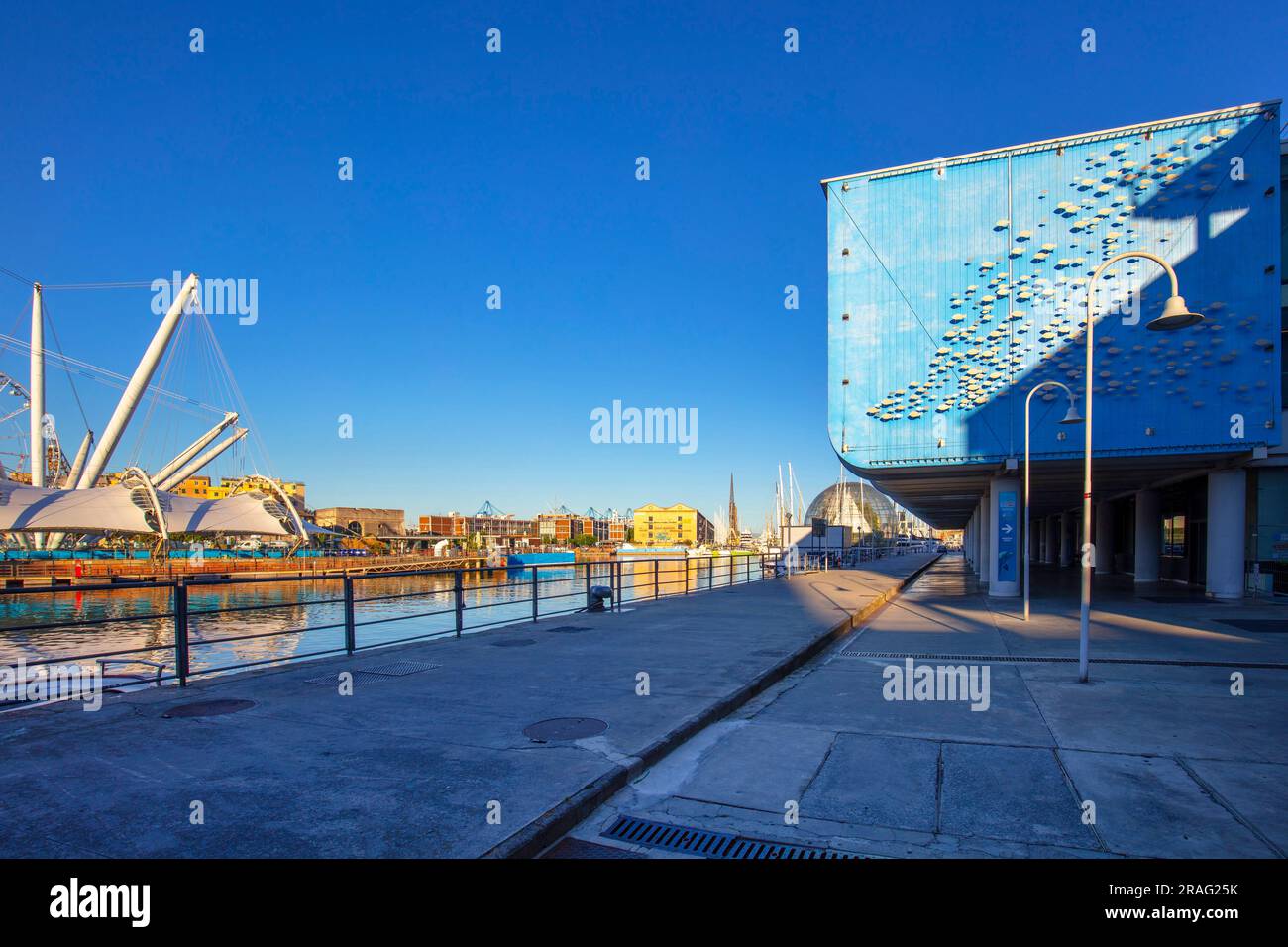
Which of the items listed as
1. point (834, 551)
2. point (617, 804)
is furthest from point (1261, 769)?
point (834, 551)

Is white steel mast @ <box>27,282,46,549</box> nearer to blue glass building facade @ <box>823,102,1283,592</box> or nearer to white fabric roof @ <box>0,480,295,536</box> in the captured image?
white fabric roof @ <box>0,480,295,536</box>

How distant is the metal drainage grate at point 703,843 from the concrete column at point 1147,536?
1337 inches

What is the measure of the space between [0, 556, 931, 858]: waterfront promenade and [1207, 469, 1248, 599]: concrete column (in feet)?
65.1

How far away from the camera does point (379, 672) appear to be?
912 cm

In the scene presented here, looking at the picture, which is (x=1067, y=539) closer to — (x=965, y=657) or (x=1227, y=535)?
(x=1227, y=535)

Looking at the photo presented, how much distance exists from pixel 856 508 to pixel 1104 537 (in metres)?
126

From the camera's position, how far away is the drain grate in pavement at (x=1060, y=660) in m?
10.8

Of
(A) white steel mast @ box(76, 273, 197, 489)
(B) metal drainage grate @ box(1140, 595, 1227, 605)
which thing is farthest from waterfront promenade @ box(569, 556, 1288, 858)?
(A) white steel mast @ box(76, 273, 197, 489)

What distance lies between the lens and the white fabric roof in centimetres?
5610

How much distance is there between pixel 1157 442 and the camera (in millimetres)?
22047

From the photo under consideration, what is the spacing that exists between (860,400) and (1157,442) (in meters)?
8.88

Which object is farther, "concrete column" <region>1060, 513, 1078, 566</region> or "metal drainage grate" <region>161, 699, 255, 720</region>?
"concrete column" <region>1060, 513, 1078, 566</region>
